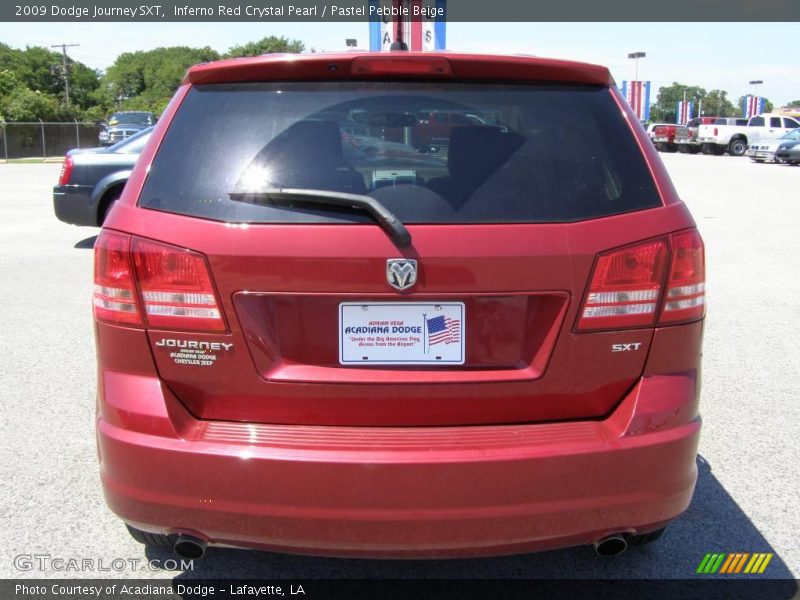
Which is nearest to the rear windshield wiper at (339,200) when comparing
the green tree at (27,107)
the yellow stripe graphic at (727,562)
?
the yellow stripe graphic at (727,562)

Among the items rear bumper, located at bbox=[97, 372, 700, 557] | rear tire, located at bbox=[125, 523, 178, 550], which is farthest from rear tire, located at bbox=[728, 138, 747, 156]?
rear tire, located at bbox=[125, 523, 178, 550]

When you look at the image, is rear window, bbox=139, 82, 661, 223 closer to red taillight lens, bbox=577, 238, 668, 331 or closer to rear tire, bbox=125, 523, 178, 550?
red taillight lens, bbox=577, 238, 668, 331

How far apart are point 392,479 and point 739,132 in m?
43.6

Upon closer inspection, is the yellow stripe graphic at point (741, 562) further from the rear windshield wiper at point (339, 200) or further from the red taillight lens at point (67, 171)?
the red taillight lens at point (67, 171)

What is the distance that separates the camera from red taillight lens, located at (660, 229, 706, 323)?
2391 mm

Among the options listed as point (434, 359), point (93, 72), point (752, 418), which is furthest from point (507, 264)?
point (93, 72)

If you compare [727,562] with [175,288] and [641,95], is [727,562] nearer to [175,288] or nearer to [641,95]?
[175,288]

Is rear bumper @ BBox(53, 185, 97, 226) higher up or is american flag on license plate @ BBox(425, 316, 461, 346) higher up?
american flag on license plate @ BBox(425, 316, 461, 346)

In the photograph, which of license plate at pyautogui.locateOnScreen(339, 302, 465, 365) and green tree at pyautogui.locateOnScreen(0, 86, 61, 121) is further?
green tree at pyautogui.locateOnScreen(0, 86, 61, 121)

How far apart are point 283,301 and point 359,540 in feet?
2.34

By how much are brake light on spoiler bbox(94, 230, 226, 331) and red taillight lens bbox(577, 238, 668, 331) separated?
3.53ft

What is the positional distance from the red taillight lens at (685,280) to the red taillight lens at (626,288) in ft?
0.13

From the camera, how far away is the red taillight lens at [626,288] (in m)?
2.31

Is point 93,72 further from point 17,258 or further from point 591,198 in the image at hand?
point 591,198
